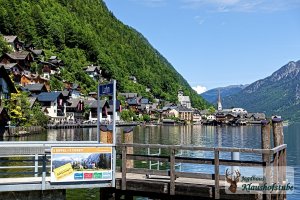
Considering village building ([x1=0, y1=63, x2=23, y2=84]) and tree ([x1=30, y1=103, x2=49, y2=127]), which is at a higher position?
village building ([x1=0, y1=63, x2=23, y2=84])

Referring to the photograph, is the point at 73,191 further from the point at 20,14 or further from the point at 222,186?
the point at 20,14

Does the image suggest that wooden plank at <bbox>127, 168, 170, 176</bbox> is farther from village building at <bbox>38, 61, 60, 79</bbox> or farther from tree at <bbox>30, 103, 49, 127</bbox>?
village building at <bbox>38, 61, 60, 79</bbox>

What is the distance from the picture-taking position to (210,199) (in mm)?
16234

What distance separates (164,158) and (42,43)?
568ft

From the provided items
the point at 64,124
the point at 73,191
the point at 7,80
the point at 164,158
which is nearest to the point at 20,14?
the point at 64,124

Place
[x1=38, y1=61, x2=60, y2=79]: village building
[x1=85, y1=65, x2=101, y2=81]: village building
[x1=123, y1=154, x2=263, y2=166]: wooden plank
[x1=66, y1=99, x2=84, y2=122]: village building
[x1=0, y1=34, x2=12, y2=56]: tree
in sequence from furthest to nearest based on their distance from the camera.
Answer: [x1=85, y1=65, x2=101, y2=81]: village building → [x1=38, y1=61, x2=60, y2=79]: village building → [x1=66, y1=99, x2=84, y2=122]: village building → [x1=0, y1=34, x2=12, y2=56]: tree → [x1=123, y1=154, x2=263, y2=166]: wooden plank

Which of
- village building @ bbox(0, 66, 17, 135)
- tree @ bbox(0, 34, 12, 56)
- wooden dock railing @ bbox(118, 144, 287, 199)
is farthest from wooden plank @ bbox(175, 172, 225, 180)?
tree @ bbox(0, 34, 12, 56)

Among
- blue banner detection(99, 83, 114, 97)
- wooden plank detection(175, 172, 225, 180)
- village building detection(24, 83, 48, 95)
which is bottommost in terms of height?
wooden plank detection(175, 172, 225, 180)

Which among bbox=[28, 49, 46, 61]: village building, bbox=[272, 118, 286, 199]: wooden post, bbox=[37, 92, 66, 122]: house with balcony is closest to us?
bbox=[272, 118, 286, 199]: wooden post

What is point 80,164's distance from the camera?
53.1ft

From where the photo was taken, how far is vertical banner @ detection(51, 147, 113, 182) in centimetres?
1582

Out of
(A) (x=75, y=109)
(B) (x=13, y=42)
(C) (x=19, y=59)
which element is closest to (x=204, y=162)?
(C) (x=19, y=59)

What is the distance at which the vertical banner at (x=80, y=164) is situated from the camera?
15.8m

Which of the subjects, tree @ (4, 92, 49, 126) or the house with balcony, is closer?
tree @ (4, 92, 49, 126)
